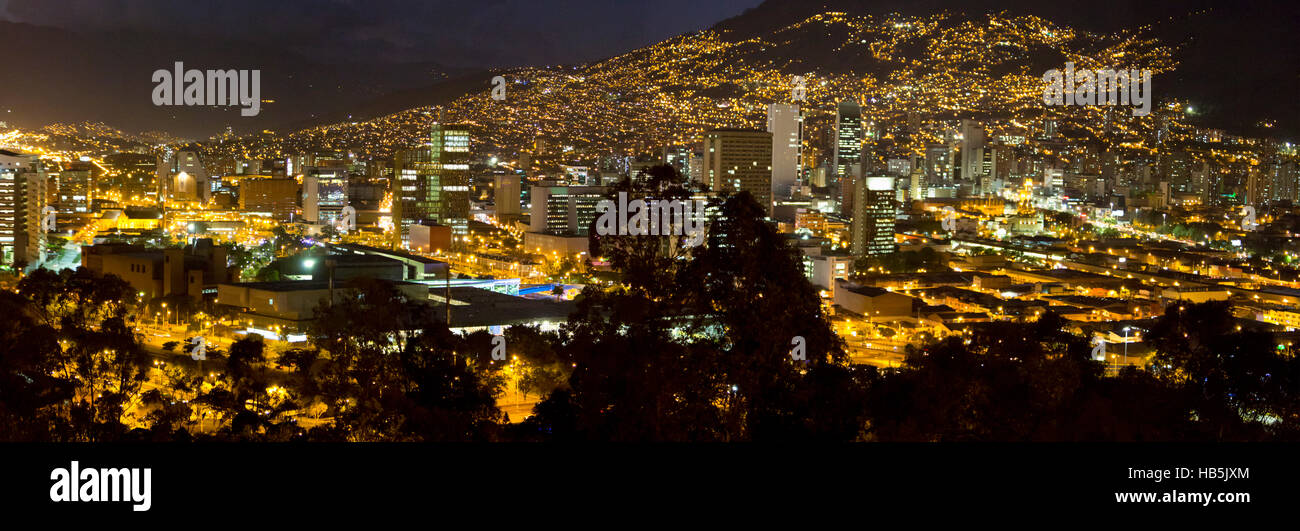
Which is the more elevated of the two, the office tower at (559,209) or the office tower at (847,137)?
the office tower at (847,137)

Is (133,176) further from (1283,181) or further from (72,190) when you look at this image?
(1283,181)

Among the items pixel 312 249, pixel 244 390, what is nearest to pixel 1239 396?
pixel 244 390

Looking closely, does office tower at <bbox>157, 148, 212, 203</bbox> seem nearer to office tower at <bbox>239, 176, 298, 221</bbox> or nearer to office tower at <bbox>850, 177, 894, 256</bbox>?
office tower at <bbox>239, 176, 298, 221</bbox>

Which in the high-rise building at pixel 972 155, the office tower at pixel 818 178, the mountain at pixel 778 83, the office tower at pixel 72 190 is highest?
the mountain at pixel 778 83

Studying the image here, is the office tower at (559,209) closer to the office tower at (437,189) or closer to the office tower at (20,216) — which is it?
the office tower at (437,189)

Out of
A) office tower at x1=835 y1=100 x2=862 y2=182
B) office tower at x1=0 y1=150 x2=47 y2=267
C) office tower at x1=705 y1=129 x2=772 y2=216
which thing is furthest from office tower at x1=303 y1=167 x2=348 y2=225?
office tower at x1=835 y1=100 x2=862 y2=182

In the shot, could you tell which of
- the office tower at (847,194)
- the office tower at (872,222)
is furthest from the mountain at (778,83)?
the office tower at (872,222)

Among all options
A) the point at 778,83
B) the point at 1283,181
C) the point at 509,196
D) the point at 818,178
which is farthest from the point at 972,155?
the point at 509,196
